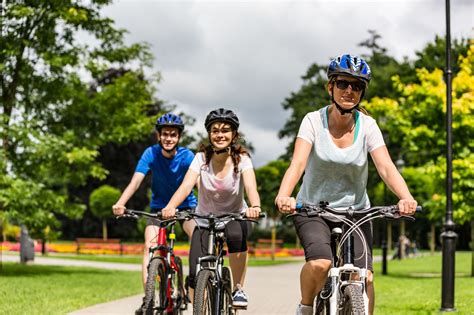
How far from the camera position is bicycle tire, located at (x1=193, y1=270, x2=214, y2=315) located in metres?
5.57

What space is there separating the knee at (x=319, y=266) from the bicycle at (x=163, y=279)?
220 centimetres

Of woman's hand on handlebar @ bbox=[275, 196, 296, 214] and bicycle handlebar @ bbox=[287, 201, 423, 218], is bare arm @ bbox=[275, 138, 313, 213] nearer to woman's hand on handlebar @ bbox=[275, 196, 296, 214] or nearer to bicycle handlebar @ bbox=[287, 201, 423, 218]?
woman's hand on handlebar @ bbox=[275, 196, 296, 214]

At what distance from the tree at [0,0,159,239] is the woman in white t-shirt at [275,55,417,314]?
1247cm

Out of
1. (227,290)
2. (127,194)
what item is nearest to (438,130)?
(127,194)

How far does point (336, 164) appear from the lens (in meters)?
Answer: 4.95

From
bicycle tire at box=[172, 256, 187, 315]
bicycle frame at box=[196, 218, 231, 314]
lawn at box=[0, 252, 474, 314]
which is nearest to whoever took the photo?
bicycle frame at box=[196, 218, 231, 314]

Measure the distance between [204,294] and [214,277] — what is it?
236 millimetres

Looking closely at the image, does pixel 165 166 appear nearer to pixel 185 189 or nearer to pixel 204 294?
pixel 185 189

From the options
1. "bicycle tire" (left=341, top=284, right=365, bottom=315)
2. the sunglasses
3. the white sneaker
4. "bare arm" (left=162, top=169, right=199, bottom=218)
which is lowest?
the white sneaker

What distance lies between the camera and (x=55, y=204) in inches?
703

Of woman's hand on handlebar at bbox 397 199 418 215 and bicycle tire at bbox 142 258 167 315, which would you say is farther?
bicycle tire at bbox 142 258 167 315

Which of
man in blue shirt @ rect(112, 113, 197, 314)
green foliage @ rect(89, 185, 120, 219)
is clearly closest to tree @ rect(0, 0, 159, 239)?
man in blue shirt @ rect(112, 113, 197, 314)

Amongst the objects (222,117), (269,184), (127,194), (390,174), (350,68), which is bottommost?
(127,194)

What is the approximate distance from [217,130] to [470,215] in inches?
602
